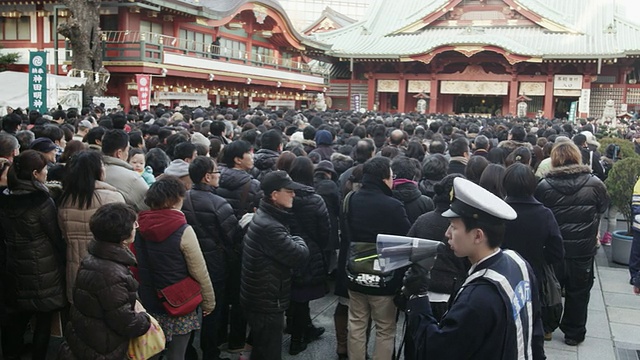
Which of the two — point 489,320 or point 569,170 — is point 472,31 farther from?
point 489,320

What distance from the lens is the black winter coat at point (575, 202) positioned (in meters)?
4.92

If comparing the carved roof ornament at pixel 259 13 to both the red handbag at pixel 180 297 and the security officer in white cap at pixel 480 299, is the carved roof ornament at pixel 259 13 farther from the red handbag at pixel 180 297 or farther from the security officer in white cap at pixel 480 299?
the security officer in white cap at pixel 480 299

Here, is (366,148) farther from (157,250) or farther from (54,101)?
(54,101)

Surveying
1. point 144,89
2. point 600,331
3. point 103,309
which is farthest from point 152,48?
point 103,309

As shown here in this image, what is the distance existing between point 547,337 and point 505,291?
3367 mm

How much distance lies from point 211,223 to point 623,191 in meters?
6.03

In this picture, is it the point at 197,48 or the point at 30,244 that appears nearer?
the point at 30,244

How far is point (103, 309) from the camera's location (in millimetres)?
2982

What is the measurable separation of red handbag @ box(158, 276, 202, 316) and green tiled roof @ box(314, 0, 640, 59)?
2685 centimetres

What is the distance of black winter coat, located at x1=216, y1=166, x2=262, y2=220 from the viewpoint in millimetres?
4918

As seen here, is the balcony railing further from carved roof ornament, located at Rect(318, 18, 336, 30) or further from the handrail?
carved roof ornament, located at Rect(318, 18, 336, 30)

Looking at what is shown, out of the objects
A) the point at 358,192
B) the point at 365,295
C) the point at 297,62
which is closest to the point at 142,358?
the point at 365,295

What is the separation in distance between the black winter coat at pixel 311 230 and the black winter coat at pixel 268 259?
46 centimetres

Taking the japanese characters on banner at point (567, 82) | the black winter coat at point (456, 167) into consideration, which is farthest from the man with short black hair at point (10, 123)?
the japanese characters on banner at point (567, 82)
